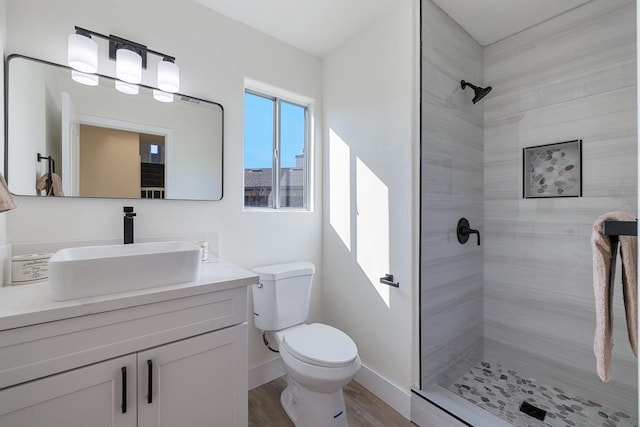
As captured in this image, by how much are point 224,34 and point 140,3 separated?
1.45ft

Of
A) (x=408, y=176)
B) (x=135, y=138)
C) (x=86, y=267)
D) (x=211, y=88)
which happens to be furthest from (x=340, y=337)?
(x=211, y=88)

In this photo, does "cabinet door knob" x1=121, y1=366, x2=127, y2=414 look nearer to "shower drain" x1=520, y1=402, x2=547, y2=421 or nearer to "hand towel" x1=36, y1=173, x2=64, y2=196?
"hand towel" x1=36, y1=173, x2=64, y2=196

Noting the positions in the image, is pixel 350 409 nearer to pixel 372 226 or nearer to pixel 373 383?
pixel 373 383

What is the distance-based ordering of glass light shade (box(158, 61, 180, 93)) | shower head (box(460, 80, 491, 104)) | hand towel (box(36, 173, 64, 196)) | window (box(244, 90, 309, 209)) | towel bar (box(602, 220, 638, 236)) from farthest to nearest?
window (box(244, 90, 309, 209)), shower head (box(460, 80, 491, 104)), glass light shade (box(158, 61, 180, 93)), hand towel (box(36, 173, 64, 196)), towel bar (box(602, 220, 638, 236))

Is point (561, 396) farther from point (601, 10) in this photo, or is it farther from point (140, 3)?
point (140, 3)

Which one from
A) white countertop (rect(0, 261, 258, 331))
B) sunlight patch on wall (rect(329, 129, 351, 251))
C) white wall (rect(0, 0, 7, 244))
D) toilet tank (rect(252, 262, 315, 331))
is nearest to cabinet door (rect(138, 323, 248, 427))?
white countertop (rect(0, 261, 258, 331))

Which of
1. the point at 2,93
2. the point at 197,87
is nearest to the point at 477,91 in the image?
the point at 197,87

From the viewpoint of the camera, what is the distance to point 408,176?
1.63 meters

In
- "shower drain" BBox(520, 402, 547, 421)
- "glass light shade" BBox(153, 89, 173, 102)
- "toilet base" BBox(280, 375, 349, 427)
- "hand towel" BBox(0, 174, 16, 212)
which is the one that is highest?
"glass light shade" BBox(153, 89, 173, 102)

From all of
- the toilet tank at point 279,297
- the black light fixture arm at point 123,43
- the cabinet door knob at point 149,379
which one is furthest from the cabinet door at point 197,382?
the black light fixture arm at point 123,43

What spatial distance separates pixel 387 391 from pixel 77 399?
1.53 meters

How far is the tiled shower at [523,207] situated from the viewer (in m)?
1.57

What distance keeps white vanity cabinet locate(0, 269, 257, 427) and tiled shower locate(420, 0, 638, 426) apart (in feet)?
3.53

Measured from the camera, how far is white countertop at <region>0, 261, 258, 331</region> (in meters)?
0.87
